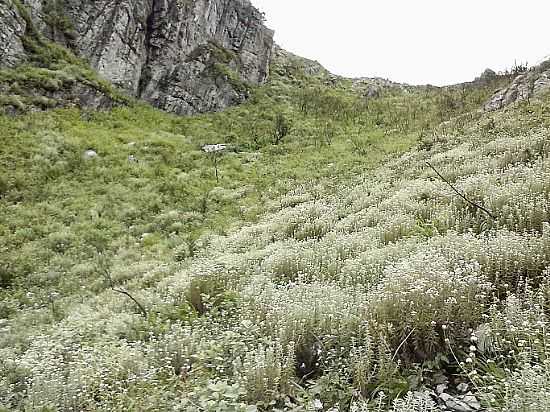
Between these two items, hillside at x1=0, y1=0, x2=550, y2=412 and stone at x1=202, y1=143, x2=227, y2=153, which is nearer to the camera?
hillside at x1=0, y1=0, x2=550, y2=412

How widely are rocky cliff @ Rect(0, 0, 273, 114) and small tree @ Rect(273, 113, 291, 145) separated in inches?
134

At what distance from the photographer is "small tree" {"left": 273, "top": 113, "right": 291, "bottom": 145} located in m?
19.7

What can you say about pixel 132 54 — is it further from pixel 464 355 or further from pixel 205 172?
pixel 464 355

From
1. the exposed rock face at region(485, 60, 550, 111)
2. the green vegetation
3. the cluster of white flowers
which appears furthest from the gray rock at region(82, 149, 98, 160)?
the exposed rock face at region(485, 60, 550, 111)

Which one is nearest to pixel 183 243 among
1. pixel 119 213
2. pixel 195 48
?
pixel 119 213

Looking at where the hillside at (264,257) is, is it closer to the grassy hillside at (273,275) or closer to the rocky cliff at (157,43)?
the grassy hillside at (273,275)

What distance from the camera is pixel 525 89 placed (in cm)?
1511

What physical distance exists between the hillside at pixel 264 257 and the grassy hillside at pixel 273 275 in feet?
0.10

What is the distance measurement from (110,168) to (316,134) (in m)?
9.01

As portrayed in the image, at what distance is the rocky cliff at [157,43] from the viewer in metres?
20.4

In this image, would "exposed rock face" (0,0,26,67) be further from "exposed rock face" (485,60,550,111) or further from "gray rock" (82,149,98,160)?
"exposed rock face" (485,60,550,111)

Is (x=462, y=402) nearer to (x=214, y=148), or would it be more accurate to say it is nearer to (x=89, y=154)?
(x=89, y=154)

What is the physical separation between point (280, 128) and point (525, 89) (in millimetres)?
9932

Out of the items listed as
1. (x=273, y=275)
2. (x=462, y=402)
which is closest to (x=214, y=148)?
(x=273, y=275)
